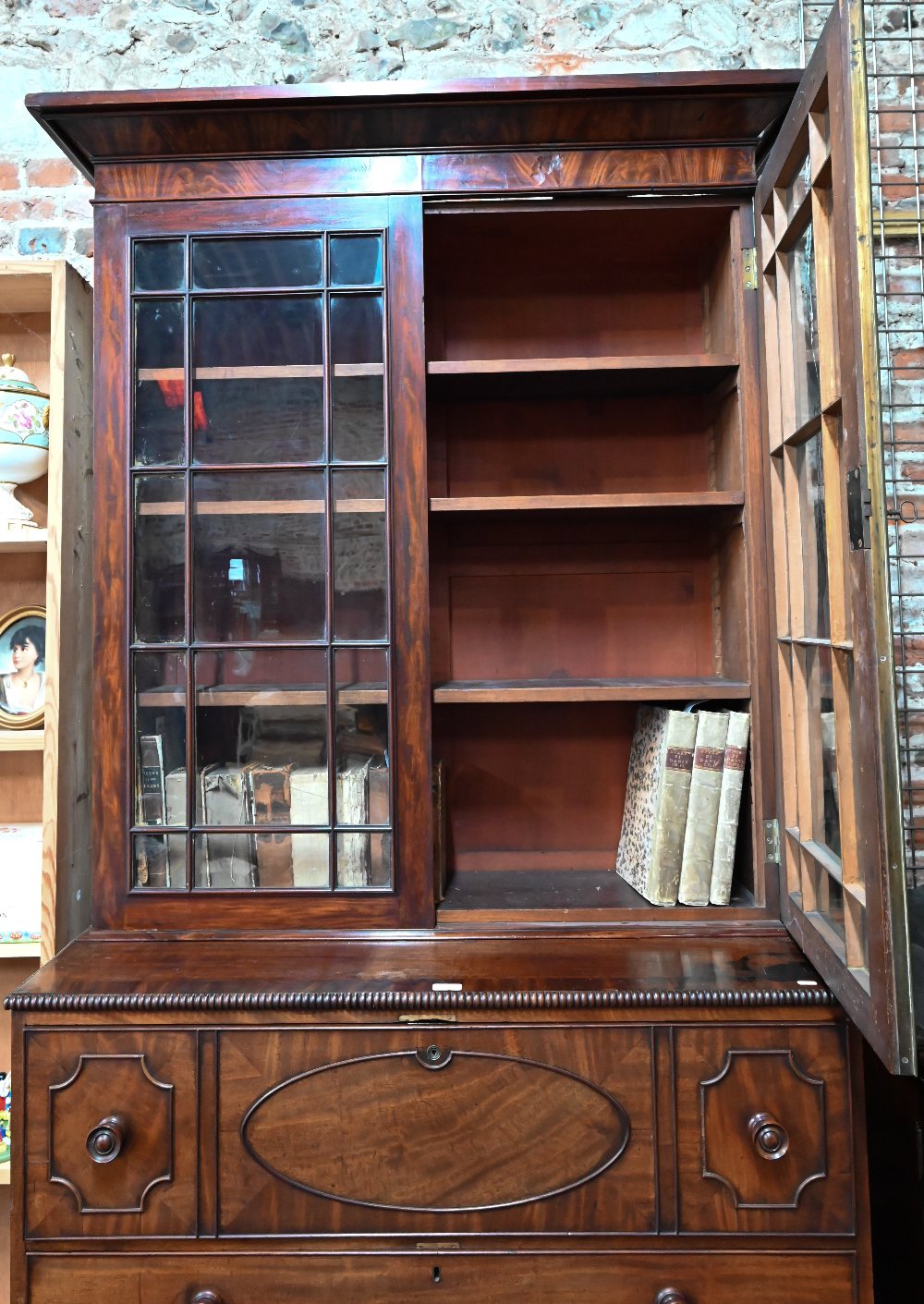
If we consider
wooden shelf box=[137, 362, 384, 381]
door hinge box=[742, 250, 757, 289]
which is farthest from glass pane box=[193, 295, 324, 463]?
door hinge box=[742, 250, 757, 289]

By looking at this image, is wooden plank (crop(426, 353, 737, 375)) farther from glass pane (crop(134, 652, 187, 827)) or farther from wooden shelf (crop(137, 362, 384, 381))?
glass pane (crop(134, 652, 187, 827))

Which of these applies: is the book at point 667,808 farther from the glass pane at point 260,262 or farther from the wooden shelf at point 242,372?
the glass pane at point 260,262

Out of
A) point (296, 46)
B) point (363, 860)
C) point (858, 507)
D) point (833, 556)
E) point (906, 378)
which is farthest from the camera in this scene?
point (296, 46)

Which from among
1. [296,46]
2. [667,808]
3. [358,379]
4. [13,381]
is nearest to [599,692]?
[667,808]

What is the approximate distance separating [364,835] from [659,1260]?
30.1 inches

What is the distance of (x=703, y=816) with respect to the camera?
147 cm

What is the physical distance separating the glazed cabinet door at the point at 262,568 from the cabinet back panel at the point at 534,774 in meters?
0.38

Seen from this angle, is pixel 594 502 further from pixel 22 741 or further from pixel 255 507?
pixel 22 741

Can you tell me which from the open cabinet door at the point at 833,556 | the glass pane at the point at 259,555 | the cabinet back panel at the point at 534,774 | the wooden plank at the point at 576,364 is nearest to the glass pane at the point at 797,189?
the open cabinet door at the point at 833,556

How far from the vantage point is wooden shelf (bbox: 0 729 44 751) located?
5.27ft

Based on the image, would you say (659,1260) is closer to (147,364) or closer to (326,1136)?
(326,1136)

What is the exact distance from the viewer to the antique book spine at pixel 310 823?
1437 mm

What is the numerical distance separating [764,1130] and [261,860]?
887mm

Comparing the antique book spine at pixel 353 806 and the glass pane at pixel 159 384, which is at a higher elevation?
the glass pane at pixel 159 384
